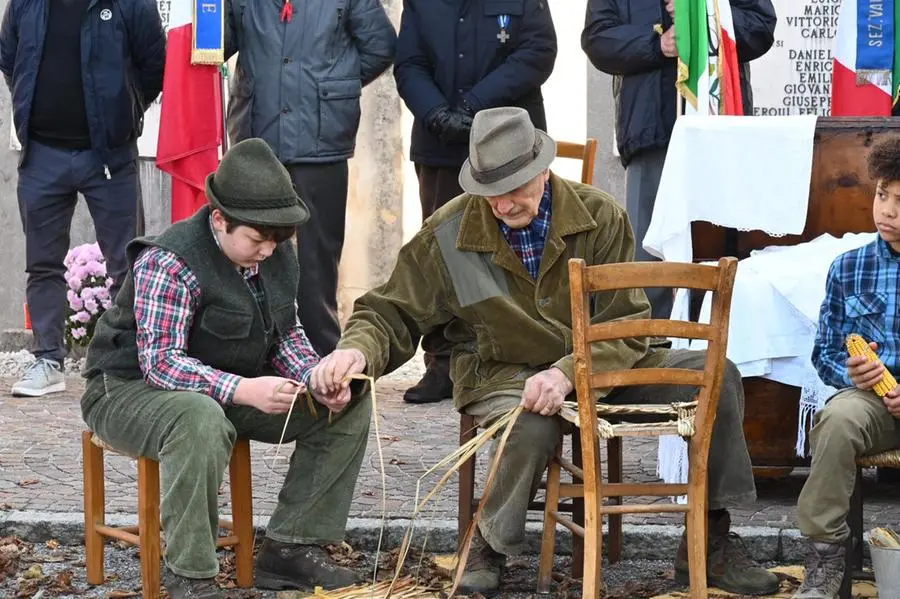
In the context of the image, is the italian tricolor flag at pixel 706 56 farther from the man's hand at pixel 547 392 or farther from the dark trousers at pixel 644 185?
the man's hand at pixel 547 392

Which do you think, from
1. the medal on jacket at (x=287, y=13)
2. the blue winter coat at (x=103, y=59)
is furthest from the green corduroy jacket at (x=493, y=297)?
the blue winter coat at (x=103, y=59)

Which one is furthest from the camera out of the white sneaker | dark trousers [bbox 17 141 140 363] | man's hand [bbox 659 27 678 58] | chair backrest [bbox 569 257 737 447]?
the white sneaker

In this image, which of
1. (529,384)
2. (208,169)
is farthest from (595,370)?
(208,169)

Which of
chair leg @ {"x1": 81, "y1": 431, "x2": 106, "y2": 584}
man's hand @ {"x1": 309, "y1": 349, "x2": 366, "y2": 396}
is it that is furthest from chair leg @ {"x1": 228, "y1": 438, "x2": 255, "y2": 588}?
chair leg @ {"x1": 81, "y1": 431, "x2": 106, "y2": 584}

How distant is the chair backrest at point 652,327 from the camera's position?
190 inches

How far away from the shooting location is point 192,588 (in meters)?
5.01

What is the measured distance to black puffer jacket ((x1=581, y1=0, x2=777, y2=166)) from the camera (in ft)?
25.4

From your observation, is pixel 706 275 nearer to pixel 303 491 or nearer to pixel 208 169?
pixel 303 491

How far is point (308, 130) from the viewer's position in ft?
27.9

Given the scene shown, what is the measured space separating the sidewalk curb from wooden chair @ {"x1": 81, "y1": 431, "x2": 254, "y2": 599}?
44cm

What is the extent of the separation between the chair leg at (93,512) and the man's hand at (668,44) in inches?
139

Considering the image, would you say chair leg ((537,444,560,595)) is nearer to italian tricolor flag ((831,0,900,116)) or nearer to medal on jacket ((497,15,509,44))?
medal on jacket ((497,15,509,44))

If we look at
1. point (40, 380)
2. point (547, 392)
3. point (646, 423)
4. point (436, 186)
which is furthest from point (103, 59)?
point (646, 423)

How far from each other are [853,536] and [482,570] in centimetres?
124
